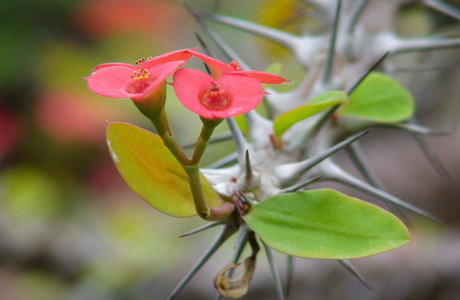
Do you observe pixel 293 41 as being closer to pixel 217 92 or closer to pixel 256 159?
pixel 256 159

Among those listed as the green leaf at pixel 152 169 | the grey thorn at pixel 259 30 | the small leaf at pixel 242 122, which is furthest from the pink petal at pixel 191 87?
the grey thorn at pixel 259 30

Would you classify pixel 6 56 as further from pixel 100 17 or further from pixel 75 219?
pixel 75 219

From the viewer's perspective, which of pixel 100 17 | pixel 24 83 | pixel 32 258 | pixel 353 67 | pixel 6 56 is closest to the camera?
pixel 353 67

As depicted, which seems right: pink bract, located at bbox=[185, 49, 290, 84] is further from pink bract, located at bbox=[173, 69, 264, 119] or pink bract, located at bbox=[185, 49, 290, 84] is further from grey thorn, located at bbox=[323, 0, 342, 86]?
grey thorn, located at bbox=[323, 0, 342, 86]

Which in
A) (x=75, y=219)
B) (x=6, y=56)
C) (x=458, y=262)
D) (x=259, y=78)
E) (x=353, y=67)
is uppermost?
(x=6, y=56)

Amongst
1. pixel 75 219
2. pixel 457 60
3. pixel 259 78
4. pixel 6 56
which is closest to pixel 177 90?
pixel 259 78

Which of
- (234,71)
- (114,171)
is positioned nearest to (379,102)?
(234,71)
